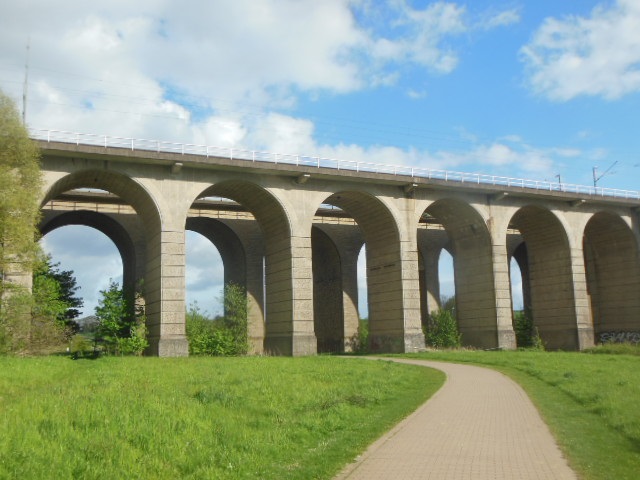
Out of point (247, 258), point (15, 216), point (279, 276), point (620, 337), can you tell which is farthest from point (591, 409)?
point (620, 337)

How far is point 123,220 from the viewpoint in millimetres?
42500

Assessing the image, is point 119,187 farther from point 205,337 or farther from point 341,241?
point 341,241

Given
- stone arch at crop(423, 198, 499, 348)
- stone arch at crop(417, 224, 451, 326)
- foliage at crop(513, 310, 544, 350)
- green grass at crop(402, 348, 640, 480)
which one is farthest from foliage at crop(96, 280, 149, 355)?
foliage at crop(513, 310, 544, 350)

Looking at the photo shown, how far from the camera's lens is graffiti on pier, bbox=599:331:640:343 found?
50.4 m

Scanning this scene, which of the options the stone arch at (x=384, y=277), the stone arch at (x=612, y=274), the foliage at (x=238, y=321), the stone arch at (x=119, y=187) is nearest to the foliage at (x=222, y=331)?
the foliage at (x=238, y=321)

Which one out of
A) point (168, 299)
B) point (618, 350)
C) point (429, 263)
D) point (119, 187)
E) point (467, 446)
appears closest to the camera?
point (467, 446)

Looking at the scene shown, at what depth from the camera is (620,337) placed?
5138cm

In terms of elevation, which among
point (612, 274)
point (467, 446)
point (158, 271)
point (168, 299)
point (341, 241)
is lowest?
point (467, 446)

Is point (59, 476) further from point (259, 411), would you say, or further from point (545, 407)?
point (545, 407)

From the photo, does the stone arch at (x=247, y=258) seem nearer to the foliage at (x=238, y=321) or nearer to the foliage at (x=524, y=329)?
the foliage at (x=238, y=321)

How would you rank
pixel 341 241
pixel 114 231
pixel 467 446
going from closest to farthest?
pixel 467 446
pixel 114 231
pixel 341 241

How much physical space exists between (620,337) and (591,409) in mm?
40413

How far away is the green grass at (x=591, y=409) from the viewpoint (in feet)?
33.1

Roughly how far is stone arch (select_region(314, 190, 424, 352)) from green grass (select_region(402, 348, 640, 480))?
1204 centimetres
